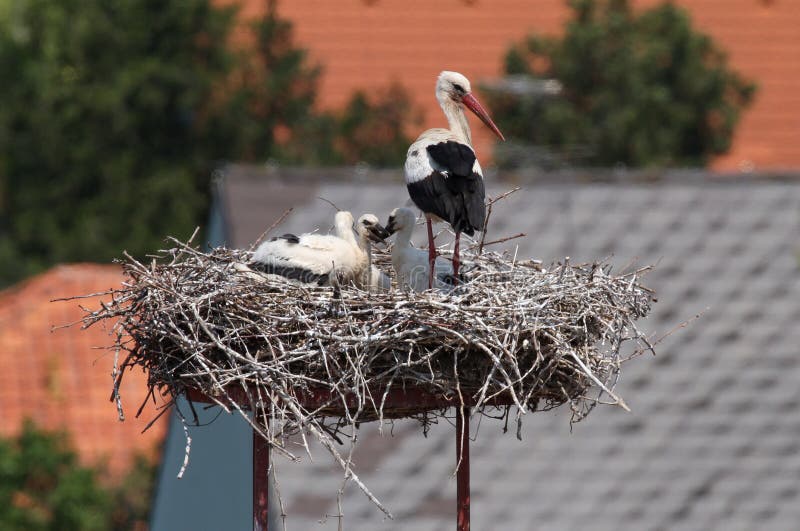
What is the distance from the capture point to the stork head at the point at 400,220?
7.12 m

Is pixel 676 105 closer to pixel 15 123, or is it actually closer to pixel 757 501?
pixel 15 123

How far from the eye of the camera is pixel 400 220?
712 centimetres

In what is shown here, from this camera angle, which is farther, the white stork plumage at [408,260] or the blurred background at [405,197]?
the blurred background at [405,197]

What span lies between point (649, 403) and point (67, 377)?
8792 mm

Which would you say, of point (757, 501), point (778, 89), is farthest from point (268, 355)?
point (778, 89)

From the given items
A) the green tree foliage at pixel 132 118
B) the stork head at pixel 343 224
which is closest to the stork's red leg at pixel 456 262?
the stork head at pixel 343 224

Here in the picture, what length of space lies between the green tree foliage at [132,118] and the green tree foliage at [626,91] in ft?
7.42

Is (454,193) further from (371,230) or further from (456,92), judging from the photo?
(456,92)

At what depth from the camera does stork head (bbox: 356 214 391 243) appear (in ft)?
23.2

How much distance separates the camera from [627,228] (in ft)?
43.1

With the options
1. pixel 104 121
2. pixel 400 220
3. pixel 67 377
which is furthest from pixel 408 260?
pixel 104 121

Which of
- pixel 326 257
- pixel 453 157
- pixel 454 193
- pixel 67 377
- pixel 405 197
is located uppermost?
pixel 453 157

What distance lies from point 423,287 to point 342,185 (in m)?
5.72

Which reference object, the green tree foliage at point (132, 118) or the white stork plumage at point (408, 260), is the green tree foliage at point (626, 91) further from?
the white stork plumage at point (408, 260)
